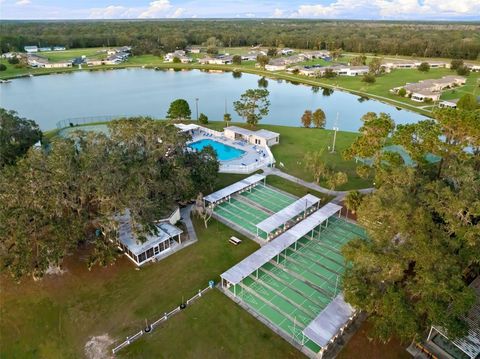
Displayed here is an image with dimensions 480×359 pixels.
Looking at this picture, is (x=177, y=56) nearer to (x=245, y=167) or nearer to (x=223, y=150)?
(x=223, y=150)

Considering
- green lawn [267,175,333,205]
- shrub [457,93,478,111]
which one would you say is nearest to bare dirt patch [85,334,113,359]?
green lawn [267,175,333,205]

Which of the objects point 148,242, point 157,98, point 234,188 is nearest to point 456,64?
point 157,98

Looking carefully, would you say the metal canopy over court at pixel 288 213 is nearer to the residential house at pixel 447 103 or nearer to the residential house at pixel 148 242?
the residential house at pixel 148 242

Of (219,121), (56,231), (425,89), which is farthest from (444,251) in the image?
(425,89)

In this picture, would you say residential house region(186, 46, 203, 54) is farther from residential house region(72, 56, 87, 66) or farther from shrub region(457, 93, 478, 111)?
shrub region(457, 93, 478, 111)

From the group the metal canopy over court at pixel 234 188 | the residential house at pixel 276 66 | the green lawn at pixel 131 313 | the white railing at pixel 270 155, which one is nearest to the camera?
the green lawn at pixel 131 313

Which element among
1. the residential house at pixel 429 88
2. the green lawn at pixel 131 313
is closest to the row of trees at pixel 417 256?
the green lawn at pixel 131 313

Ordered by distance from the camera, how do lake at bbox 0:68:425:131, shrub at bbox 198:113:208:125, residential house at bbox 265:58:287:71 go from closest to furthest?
shrub at bbox 198:113:208:125 → lake at bbox 0:68:425:131 → residential house at bbox 265:58:287:71

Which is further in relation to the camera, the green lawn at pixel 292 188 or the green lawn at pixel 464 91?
the green lawn at pixel 464 91
